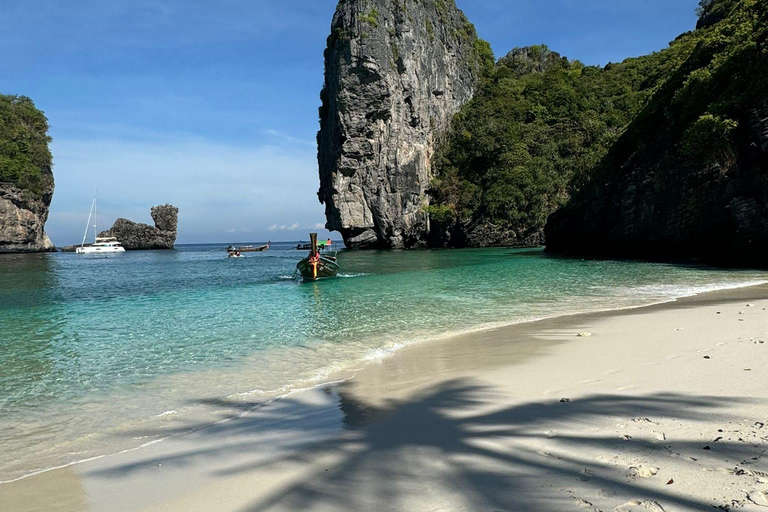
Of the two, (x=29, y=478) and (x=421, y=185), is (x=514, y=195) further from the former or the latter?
(x=29, y=478)

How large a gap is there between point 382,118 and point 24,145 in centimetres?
5003

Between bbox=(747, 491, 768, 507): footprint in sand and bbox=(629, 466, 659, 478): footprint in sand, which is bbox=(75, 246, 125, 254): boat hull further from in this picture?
bbox=(747, 491, 768, 507): footprint in sand

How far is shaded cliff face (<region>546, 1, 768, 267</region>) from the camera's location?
68.6 feet

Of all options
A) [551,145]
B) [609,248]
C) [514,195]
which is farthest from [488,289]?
[551,145]

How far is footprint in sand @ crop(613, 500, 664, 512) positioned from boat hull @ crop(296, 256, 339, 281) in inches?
857

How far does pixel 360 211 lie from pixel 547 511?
55.9m

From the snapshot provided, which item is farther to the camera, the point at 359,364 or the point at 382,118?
the point at 382,118

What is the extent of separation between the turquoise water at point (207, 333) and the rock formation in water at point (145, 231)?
74.5 metres

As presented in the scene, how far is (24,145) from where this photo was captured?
217 ft

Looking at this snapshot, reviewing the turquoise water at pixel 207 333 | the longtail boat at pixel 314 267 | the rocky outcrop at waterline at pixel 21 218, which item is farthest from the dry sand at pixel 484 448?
the rocky outcrop at waterline at pixel 21 218

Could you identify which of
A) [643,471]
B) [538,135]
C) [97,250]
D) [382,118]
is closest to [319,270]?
[643,471]

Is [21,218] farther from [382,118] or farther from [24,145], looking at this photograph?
[382,118]

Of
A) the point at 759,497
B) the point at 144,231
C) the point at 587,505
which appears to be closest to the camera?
the point at 759,497

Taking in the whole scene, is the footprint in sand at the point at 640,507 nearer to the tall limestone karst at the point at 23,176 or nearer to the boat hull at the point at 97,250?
the tall limestone karst at the point at 23,176
